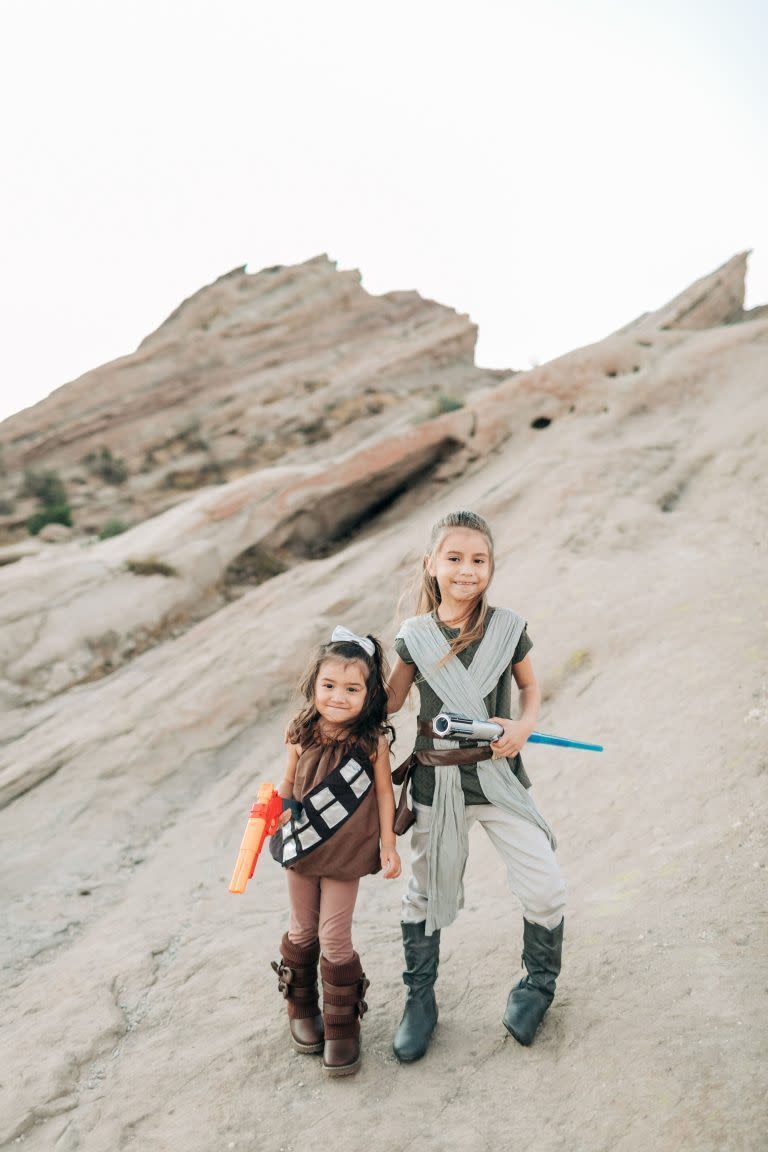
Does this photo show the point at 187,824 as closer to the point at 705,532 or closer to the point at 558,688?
the point at 558,688

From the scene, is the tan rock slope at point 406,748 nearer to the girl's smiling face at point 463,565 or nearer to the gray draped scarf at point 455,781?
the gray draped scarf at point 455,781

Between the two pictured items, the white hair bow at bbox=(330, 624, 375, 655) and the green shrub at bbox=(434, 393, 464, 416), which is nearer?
the white hair bow at bbox=(330, 624, 375, 655)

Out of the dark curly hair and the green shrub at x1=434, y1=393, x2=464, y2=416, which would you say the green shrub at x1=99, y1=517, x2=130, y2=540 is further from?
the dark curly hair

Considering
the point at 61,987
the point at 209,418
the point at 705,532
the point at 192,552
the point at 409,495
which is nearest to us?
the point at 61,987

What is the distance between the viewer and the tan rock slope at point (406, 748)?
2451mm

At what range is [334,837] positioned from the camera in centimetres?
271

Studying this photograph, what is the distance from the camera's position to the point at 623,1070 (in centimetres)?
229

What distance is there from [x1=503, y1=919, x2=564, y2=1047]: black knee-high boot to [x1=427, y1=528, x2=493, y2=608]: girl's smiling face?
113 cm

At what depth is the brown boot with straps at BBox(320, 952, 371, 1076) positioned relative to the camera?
2604mm

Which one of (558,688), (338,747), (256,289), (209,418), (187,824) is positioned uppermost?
(256,289)

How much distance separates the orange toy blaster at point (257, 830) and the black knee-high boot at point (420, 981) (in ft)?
1.89

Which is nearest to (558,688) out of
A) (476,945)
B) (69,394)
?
(476,945)

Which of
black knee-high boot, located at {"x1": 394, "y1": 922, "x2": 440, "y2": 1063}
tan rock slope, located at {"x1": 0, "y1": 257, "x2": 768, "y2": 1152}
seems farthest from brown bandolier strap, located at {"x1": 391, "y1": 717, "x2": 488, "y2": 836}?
tan rock slope, located at {"x1": 0, "y1": 257, "x2": 768, "y2": 1152}

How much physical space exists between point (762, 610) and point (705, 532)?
1.76 meters
